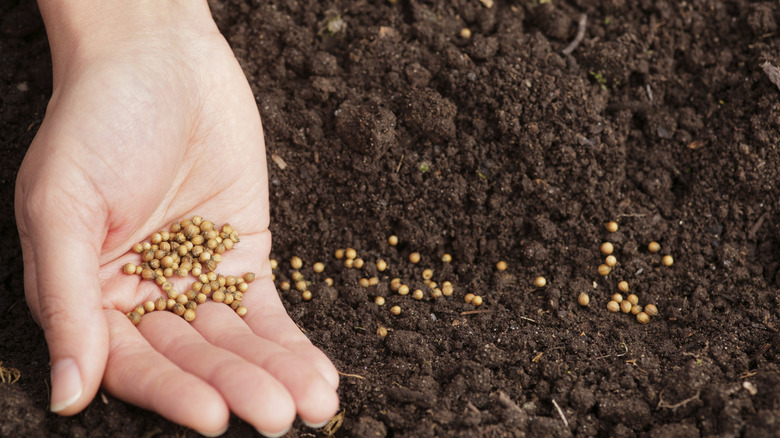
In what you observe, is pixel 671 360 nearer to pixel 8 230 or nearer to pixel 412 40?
pixel 412 40

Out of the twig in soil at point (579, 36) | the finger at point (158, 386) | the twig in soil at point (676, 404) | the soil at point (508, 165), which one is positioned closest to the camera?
the finger at point (158, 386)

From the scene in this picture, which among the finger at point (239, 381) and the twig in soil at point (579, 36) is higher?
the twig in soil at point (579, 36)

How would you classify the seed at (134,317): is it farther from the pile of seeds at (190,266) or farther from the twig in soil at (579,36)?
the twig in soil at (579,36)

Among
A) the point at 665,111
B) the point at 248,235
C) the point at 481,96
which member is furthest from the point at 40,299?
the point at 665,111

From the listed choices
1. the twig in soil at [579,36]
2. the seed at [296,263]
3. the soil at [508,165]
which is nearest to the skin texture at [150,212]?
the seed at [296,263]

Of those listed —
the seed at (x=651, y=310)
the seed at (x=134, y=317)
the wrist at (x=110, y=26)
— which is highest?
the wrist at (x=110, y=26)

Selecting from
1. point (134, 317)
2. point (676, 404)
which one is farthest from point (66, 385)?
point (676, 404)

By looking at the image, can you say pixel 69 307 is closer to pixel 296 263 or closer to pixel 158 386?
pixel 158 386

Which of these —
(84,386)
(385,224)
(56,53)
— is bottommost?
(385,224)

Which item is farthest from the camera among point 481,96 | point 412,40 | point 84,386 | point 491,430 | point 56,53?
point 412,40
